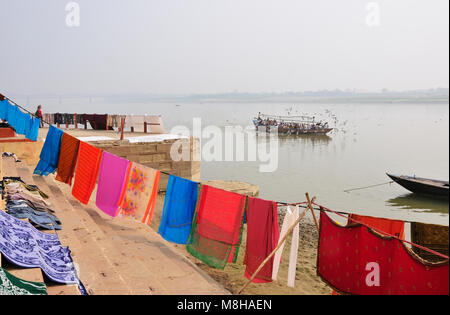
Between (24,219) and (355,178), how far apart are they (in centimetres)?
2935

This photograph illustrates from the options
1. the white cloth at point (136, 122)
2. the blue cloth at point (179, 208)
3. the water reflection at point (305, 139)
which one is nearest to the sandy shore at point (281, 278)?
the blue cloth at point (179, 208)

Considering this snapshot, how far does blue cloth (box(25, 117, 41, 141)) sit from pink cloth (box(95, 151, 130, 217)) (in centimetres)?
669

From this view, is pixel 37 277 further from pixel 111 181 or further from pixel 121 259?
pixel 111 181

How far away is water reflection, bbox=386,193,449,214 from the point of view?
1937cm

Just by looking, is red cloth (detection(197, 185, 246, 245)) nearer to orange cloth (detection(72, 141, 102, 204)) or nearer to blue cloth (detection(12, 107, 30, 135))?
orange cloth (detection(72, 141, 102, 204))

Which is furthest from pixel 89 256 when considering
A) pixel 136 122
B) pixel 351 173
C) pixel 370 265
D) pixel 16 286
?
pixel 351 173

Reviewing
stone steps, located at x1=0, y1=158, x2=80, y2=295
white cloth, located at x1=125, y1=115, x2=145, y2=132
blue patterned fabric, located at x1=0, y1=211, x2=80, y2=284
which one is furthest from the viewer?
white cloth, located at x1=125, y1=115, x2=145, y2=132

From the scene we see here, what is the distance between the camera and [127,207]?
7.53m

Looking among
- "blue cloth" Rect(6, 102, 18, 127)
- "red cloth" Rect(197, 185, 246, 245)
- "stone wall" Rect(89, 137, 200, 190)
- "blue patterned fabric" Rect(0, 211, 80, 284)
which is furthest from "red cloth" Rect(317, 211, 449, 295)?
"blue cloth" Rect(6, 102, 18, 127)

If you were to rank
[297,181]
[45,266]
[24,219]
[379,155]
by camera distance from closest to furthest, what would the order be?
[45,266]
[24,219]
[297,181]
[379,155]

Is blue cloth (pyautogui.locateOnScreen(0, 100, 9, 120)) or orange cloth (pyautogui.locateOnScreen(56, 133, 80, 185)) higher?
blue cloth (pyautogui.locateOnScreen(0, 100, 9, 120))
